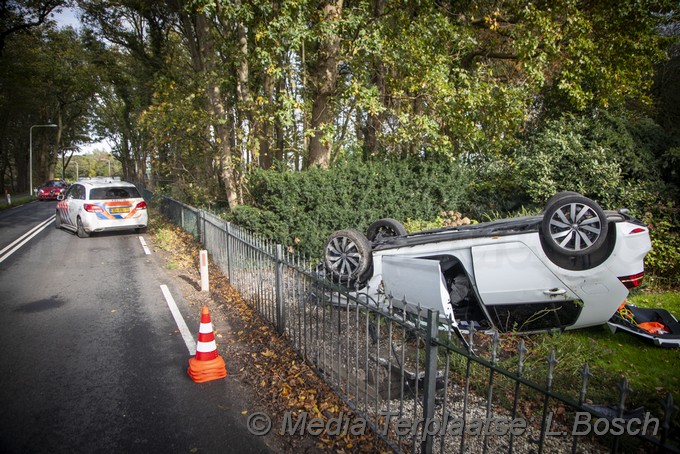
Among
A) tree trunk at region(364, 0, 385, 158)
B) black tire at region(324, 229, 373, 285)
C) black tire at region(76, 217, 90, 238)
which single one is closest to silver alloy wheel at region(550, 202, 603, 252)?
black tire at region(324, 229, 373, 285)

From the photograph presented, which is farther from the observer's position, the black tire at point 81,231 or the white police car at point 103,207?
the black tire at point 81,231

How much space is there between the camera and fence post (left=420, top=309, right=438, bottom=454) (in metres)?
2.74

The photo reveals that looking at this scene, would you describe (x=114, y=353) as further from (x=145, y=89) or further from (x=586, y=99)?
(x=145, y=89)

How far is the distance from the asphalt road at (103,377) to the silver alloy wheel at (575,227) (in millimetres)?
4104

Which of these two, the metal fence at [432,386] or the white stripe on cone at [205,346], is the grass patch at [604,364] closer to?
the metal fence at [432,386]

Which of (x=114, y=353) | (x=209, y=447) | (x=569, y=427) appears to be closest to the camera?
(x=209, y=447)

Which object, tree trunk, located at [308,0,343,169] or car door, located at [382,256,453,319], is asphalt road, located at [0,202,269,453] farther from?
tree trunk, located at [308,0,343,169]

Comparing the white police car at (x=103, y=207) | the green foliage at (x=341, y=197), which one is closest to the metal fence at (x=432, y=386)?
the green foliage at (x=341, y=197)

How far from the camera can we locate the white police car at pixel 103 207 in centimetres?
1310

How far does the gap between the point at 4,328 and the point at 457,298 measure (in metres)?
6.70

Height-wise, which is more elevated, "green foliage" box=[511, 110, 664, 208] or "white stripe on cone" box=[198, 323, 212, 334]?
"green foliage" box=[511, 110, 664, 208]

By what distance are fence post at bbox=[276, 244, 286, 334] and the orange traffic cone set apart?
1.05 metres

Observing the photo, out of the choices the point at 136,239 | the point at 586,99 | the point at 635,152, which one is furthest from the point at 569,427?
the point at 136,239

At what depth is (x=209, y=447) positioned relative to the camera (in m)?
3.47
